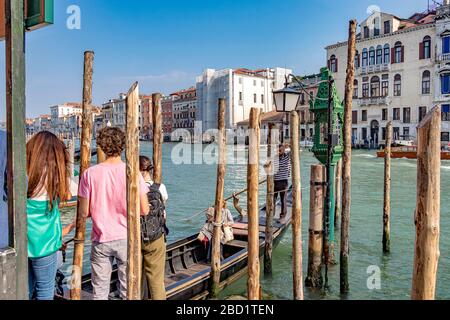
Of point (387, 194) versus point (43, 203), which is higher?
point (43, 203)

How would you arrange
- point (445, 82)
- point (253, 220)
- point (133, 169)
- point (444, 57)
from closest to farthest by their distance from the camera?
point (133, 169), point (253, 220), point (444, 57), point (445, 82)

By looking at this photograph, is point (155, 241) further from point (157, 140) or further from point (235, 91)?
point (235, 91)

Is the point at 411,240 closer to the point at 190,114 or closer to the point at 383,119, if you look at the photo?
the point at 383,119

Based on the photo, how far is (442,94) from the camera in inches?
1080

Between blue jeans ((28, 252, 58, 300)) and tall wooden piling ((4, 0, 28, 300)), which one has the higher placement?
tall wooden piling ((4, 0, 28, 300))

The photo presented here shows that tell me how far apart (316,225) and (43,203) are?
3.23m

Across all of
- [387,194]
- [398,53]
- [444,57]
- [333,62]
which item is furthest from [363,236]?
[333,62]

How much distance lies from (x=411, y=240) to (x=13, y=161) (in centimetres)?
736

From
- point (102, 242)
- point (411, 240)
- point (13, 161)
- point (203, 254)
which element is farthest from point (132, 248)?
point (411, 240)

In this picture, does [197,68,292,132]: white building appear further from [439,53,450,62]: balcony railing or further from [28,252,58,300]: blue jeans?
[28,252,58,300]: blue jeans

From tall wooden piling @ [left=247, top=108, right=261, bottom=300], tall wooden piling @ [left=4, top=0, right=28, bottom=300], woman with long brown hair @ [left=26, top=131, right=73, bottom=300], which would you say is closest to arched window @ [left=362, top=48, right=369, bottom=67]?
tall wooden piling @ [left=247, top=108, right=261, bottom=300]

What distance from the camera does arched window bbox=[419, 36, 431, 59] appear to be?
28.3 m

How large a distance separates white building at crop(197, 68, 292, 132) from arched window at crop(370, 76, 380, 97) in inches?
650

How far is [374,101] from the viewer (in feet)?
103
